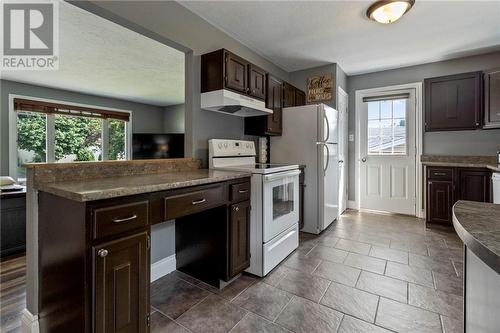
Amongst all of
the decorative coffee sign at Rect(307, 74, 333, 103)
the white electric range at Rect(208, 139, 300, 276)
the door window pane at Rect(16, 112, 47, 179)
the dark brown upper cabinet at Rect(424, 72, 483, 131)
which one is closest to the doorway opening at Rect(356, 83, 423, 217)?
the dark brown upper cabinet at Rect(424, 72, 483, 131)

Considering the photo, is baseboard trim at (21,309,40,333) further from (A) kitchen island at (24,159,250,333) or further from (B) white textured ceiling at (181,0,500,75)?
(B) white textured ceiling at (181,0,500,75)

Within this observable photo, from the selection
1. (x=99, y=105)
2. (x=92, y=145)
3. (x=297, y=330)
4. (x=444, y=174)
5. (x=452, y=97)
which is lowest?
(x=297, y=330)

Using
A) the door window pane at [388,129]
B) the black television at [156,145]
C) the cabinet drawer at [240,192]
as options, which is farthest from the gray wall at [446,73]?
the black television at [156,145]

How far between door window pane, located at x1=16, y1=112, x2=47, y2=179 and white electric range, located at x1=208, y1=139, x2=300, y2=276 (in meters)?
4.20

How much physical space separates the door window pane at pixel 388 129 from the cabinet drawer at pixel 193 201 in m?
3.52

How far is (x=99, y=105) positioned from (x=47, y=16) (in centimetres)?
366

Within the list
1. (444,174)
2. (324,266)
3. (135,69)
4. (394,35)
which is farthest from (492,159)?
(135,69)

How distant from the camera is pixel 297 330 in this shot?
1506mm


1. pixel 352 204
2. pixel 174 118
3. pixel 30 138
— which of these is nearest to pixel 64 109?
pixel 30 138

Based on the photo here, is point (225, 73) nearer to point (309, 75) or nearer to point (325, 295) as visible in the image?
point (325, 295)

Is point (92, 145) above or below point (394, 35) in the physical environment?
below

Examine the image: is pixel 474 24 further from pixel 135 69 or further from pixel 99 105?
pixel 99 105

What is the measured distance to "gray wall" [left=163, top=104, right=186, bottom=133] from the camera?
7008 millimetres

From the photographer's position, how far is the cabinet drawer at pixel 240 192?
76.4 inches
